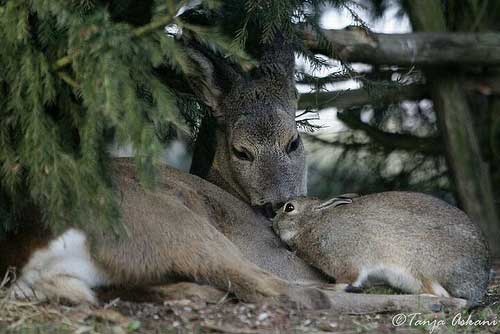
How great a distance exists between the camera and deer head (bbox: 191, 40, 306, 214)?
5930 mm

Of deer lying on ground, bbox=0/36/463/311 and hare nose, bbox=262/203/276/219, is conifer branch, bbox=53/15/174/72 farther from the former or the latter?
hare nose, bbox=262/203/276/219

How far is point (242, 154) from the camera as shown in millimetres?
6086

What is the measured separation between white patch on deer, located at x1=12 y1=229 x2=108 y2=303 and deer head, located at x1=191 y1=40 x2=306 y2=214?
1.80 m

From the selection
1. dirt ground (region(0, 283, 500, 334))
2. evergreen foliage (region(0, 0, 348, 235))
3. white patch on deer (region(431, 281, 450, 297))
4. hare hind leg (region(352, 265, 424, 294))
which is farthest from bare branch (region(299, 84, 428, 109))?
evergreen foliage (region(0, 0, 348, 235))

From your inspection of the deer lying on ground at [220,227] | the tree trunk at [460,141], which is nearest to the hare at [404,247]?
the deer lying on ground at [220,227]

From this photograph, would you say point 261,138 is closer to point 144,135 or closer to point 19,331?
point 144,135

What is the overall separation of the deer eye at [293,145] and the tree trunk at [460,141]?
85.9 inches

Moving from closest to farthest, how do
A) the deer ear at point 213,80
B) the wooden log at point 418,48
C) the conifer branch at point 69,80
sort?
the conifer branch at point 69,80, the deer ear at point 213,80, the wooden log at point 418,48

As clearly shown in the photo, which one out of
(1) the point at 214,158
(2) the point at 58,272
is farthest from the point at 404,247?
(1) the point at 214,158

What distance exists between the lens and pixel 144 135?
3.84 meters

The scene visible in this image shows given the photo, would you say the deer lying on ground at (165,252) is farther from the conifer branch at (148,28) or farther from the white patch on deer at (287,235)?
the conifer branch at (148,28)

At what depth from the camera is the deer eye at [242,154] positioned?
6051mm

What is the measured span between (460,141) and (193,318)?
171 inches

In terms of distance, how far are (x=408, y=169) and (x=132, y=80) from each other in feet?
18.2
